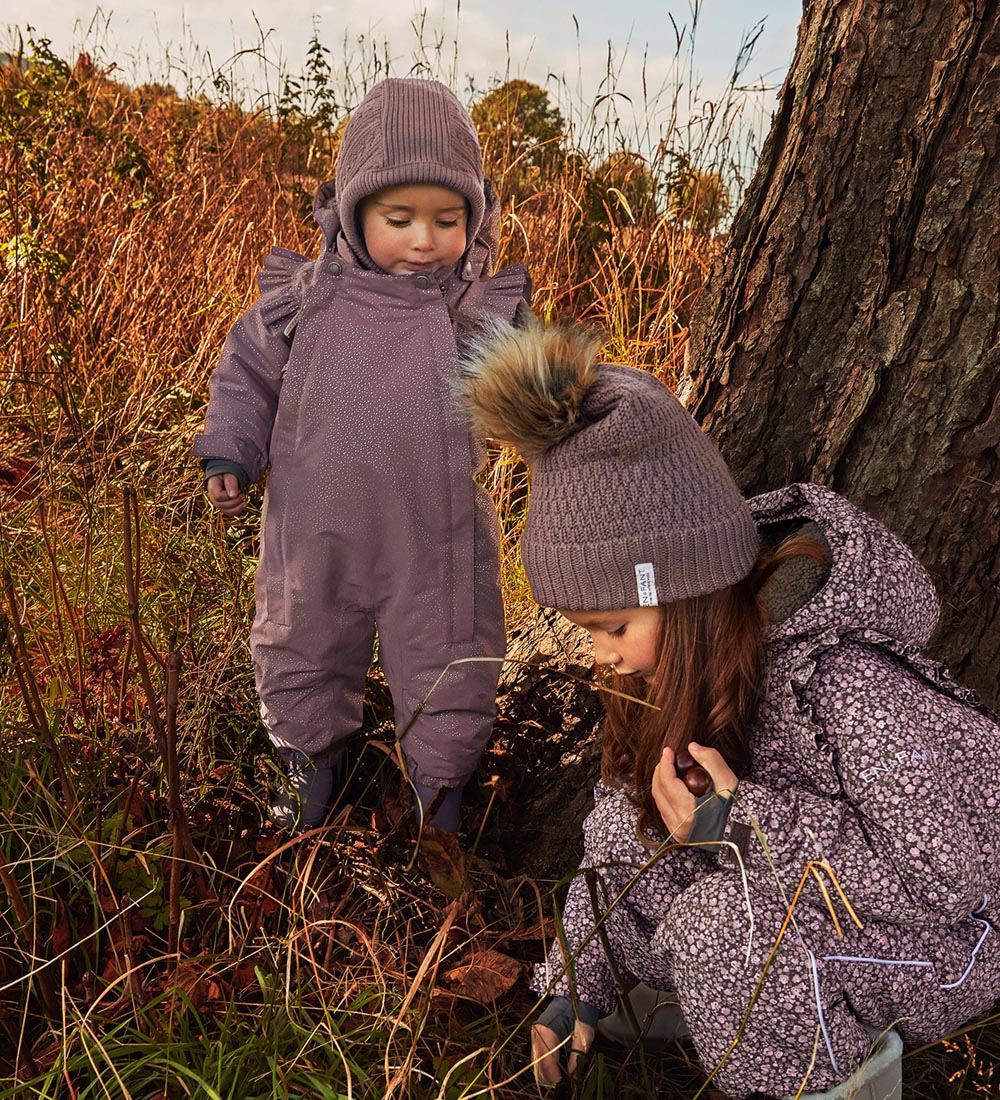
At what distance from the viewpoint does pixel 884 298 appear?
5.83 feet

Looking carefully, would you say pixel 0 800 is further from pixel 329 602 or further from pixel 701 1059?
pixel 701 1059

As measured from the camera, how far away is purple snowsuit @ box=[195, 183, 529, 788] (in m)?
1.90

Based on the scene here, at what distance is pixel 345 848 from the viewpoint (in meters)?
2.00

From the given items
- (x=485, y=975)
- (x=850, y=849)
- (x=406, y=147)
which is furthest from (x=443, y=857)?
(x=406, y=147)

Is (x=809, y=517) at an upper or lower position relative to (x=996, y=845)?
upper

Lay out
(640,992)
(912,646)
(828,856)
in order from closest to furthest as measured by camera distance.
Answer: (828,856)
(912,646)
(640,992)

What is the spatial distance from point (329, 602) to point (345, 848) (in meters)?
0.47

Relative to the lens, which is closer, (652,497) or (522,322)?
(652,497)

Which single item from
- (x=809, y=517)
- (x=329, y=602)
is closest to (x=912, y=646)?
(x=809, y=517)

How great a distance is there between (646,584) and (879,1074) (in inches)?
31.8

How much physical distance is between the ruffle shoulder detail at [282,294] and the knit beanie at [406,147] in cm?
13

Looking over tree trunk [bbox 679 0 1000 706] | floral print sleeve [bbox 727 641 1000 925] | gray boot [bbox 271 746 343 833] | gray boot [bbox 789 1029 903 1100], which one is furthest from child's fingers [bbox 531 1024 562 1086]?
tree trunk [bbox 679 0 1000 706]

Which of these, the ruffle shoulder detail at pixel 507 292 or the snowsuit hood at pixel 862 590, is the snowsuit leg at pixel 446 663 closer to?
the ruffle shoulder detail at pixel 507 292

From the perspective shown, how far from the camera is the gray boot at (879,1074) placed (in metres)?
1.50
